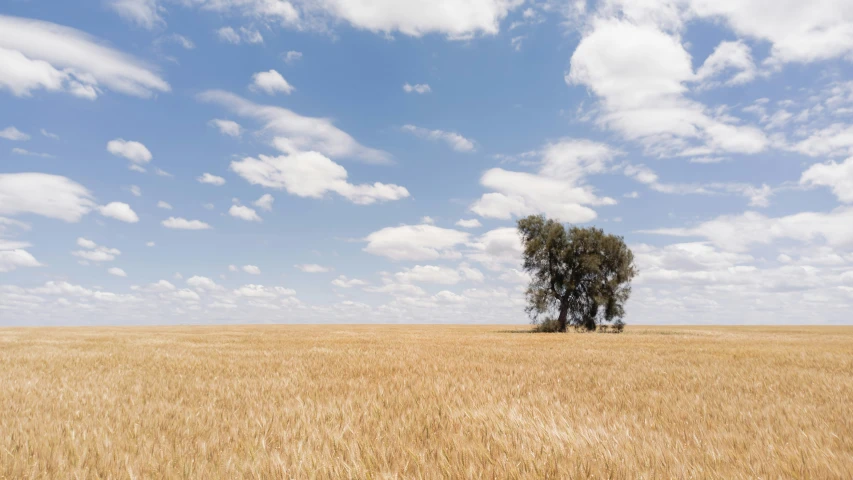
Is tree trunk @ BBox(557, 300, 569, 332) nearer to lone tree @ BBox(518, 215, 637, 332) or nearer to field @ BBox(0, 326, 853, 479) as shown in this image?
lone tree @ BBox(518, 215, 637, 332)

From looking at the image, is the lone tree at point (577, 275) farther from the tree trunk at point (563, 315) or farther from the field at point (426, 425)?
the field at point (426, 425)

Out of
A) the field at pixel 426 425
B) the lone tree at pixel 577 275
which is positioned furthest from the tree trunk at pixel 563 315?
the field at pixel 426 425

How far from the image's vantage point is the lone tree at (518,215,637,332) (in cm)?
4775

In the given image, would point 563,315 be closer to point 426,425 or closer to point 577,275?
point 577,275

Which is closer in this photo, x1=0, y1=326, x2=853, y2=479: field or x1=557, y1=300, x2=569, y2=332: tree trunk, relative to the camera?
x1=0, y1=326, x2=853, y2=479: field

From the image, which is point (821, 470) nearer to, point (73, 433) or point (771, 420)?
point (771, 420)

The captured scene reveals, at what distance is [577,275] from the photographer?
4841 cm

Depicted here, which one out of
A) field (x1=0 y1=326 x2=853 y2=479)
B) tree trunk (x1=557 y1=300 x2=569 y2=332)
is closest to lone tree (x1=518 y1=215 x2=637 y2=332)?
tree trunk (x1=557 y1=300 x2=569 y2=332)

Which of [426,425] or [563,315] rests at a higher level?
[563,315]

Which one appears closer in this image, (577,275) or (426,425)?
(426,425)

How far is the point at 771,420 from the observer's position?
5207 millimetres

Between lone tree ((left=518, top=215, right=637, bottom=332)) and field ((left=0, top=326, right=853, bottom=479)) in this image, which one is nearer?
field ((left=0, top=326, right=853, bottom=479))

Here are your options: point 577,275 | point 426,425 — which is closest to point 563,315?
point 577,275

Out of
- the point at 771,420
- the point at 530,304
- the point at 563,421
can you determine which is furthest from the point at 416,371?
the point at 530,304
